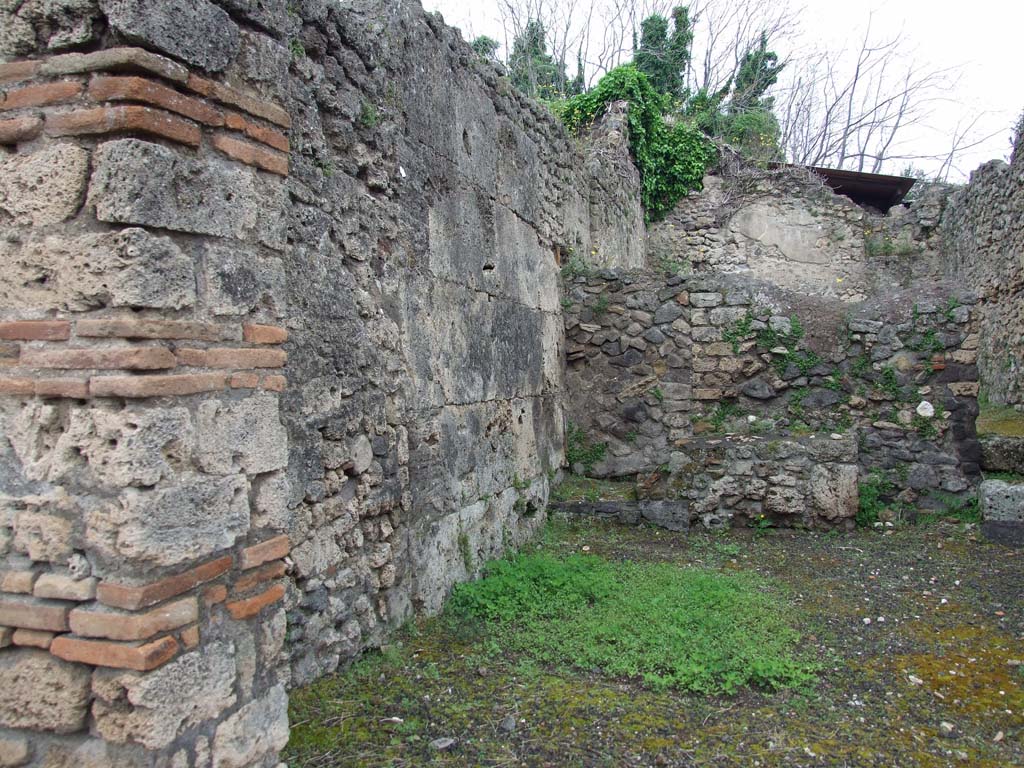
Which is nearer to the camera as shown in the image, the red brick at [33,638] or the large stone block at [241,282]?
the red brick at [33,638]

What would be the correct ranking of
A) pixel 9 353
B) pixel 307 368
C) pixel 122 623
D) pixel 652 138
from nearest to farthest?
pixel 122 623, pixel 9 353, pixel 307 368, pixel 652 138

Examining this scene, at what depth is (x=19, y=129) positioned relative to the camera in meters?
1.88

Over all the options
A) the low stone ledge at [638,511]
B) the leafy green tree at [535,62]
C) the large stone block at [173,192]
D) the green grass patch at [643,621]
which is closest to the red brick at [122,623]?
the large stone block at [173,192]

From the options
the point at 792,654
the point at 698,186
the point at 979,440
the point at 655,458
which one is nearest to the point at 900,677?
the point at 792,654

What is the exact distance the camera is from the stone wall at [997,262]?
10.3 meters

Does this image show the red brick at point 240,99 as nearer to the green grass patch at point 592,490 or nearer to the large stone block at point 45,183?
the large stone block at point 45,183

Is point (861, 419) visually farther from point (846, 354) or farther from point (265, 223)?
point (265, 223)

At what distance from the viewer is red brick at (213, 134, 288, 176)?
81.7 inches

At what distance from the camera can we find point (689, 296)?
6.88m

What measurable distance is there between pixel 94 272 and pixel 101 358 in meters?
0.22

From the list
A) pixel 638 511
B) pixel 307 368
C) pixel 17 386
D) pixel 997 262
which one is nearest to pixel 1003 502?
pixel 638 511

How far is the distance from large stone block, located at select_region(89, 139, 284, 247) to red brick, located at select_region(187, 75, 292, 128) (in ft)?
0.60

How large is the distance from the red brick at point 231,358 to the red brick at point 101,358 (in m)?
0.08

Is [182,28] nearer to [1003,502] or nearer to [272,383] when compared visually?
[272,383]
